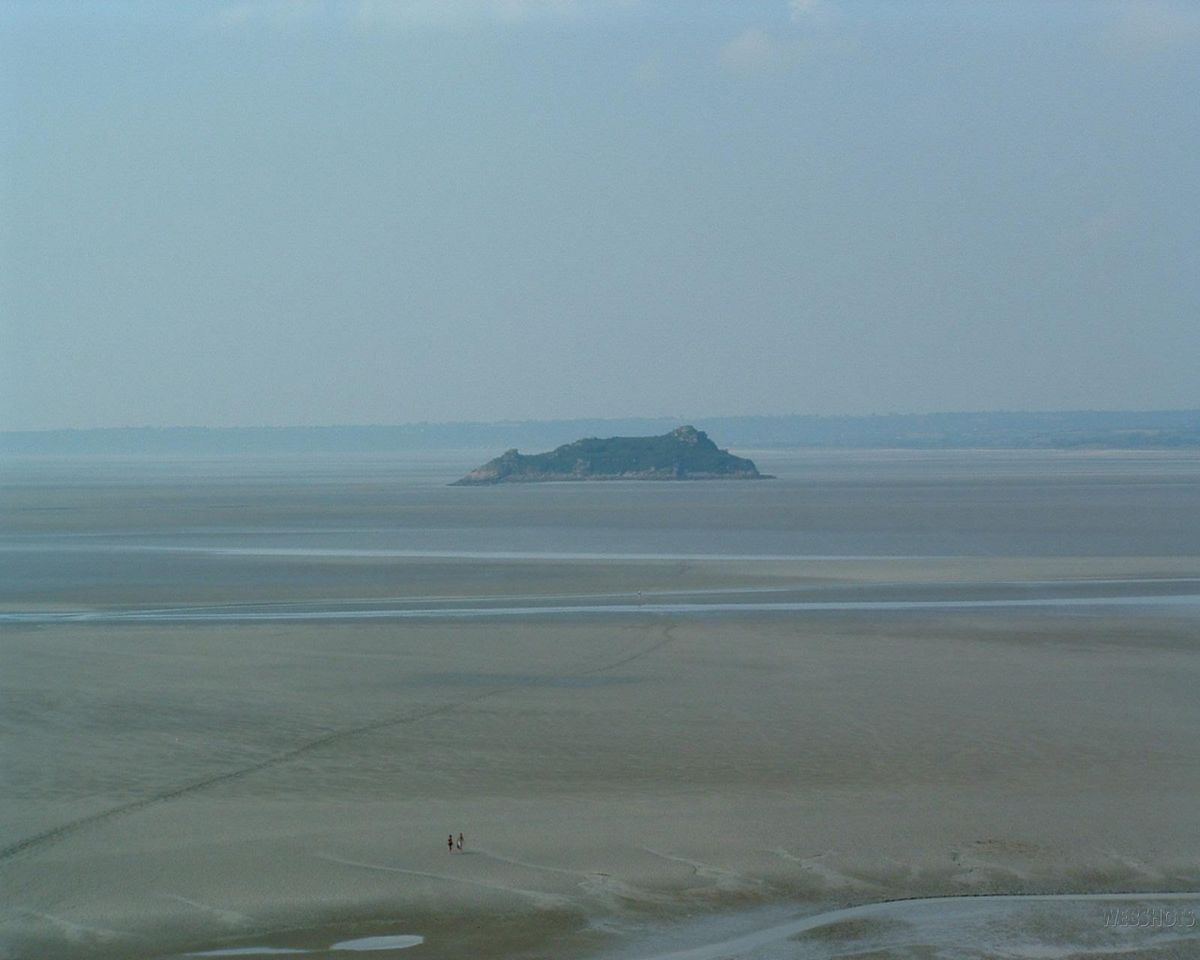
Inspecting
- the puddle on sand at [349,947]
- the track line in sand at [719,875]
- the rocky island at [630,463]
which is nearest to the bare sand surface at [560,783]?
the track line in sand at [719,875]

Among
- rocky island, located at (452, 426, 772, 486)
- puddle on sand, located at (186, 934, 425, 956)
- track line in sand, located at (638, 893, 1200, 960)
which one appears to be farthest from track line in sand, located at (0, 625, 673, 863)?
rocky island, located at (452, 426, 772, 486)

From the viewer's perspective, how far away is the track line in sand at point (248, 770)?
11.9 metres

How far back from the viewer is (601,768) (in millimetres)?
14203

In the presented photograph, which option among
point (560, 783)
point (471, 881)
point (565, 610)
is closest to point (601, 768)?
point (560, 783)

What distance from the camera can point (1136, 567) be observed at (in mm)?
34219

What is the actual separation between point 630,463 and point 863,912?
9914 centimetres

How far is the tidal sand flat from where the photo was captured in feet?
33.4

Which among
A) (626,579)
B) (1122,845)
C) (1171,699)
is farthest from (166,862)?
(626,579)

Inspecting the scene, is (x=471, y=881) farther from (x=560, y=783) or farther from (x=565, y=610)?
Answer: (x=565, y=610)

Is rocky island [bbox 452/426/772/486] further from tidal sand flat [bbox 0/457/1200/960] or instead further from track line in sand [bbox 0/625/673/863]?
track line in sand [bbox 0/625/673/863]

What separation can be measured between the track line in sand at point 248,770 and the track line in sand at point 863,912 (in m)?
5.48

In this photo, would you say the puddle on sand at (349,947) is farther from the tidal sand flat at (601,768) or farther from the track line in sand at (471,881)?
the track line in sand at (471,881)

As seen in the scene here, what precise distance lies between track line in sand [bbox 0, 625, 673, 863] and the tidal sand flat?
0.05 meters

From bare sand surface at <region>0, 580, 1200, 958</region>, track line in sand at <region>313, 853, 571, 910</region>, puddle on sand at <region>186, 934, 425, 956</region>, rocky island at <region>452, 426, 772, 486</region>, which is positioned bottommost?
puddle on sand at <region>186, 934, 425, 956</region>
